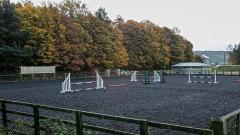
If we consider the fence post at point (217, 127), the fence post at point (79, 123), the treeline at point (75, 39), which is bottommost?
the fence post at point (79, 123)

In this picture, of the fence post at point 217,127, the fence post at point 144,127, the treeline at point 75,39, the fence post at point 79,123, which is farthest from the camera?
the treeline at point 75,39

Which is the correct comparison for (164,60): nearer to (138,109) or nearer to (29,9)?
(29,9)

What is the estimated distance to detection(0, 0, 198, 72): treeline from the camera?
35562 millimetres

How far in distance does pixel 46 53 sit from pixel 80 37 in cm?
668

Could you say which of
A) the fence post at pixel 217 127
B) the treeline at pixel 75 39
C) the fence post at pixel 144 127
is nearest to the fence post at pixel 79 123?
the fence post at pixel 144 127

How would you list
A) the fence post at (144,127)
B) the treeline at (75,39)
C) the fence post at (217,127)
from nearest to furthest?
the fence post at (217,127) < the fence post at (144,127) < the treeline at (75,39)

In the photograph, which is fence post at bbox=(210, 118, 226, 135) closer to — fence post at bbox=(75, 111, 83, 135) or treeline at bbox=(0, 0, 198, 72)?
fence post at bbox=(75, 111, 83, 135)

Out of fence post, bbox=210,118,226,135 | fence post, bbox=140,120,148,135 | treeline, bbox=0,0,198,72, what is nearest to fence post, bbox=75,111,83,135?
fence post, bbox=140,120,148,135

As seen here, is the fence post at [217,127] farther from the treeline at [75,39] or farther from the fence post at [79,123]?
the treeline at [75,39]

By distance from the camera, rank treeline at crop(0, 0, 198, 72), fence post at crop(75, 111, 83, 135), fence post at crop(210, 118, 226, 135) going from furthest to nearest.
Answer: treeline at crop(0, 0, 198, 72), fence post at crop(75, 111, 83, 135), fence post at crop(210, 118, 226, 135)

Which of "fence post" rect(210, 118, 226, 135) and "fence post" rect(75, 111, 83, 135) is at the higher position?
"fence post" rect(210, 118, 226, 135)

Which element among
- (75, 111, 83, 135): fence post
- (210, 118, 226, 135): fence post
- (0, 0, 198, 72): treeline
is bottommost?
(75, 111, 83, 135): fence post

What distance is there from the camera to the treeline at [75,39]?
3556 cm

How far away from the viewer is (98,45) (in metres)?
45.8
